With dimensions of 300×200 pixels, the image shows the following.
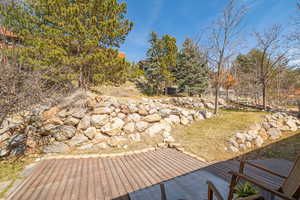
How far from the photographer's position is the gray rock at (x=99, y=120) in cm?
593

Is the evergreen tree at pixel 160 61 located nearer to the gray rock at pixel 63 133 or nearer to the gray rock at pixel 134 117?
the gray rock at pixel 134 117

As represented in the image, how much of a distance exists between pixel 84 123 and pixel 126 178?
3.67 metres

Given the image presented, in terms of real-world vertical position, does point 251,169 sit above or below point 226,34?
below

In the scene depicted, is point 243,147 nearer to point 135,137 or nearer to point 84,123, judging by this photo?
point 135,137

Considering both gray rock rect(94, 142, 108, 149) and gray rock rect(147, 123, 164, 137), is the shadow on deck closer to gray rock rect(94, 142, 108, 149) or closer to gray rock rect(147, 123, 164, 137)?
gray rock rect(94, 142, 108, 149)

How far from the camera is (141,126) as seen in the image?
642 cm

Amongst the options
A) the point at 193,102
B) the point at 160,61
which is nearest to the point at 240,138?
the point at 193,102

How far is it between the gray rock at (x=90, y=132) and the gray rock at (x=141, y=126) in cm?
196

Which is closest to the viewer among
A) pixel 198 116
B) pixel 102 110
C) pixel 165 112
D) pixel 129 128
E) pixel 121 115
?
pixel 129 128

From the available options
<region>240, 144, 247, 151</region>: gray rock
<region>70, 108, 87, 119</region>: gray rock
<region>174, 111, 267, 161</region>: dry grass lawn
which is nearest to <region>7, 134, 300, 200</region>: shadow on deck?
<region>174, 111, 267, 161</region>: dry grass lawn

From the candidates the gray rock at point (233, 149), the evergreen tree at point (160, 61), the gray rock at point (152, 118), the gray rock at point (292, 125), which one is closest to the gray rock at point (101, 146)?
the gray rock at point (152, 118)

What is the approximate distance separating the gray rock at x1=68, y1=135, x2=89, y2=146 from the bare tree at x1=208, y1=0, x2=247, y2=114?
27.2 feet

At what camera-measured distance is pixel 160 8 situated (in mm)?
9641

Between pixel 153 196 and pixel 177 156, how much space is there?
220 centimetres
